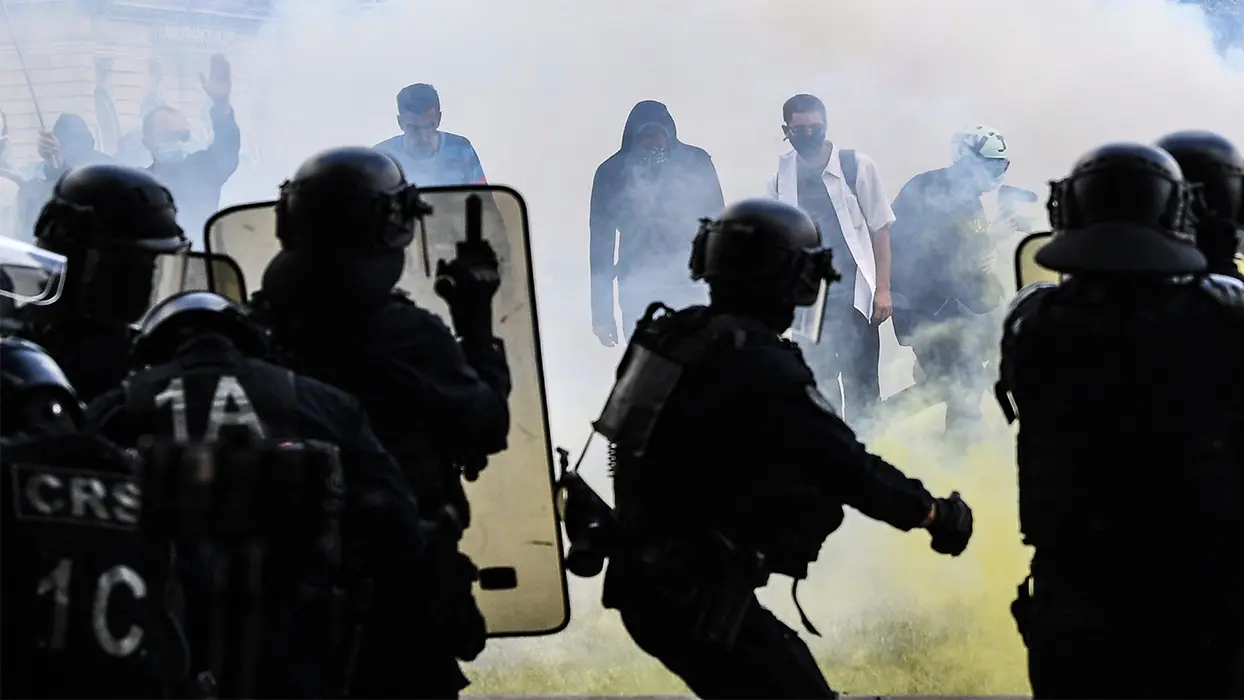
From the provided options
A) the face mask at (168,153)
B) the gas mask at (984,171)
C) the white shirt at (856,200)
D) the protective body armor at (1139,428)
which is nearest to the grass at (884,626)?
the white shirt at (856,200)

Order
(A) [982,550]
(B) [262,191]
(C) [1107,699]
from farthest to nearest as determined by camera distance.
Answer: (B) [262,191], (A) [982,550], (C) [1107,699]

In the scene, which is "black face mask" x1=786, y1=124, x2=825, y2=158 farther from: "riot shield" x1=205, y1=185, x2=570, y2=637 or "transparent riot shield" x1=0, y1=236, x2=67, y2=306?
"transparent riot shield" x1=0, y1=236, x2=67, y2=306

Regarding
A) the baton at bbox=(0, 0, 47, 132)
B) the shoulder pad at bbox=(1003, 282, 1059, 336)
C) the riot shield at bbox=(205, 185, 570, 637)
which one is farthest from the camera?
the baton at bbox=(0, 0, 47, 132)

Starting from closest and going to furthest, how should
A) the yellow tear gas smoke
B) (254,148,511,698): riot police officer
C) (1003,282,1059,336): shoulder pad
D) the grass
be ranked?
(1003,282,1059,336): shoulder pad, (254,148,511,698): riot police officer, the grass, the yellow tear gas smoke

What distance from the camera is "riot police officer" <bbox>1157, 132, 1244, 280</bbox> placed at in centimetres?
466

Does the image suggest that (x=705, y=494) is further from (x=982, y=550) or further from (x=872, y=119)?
(x=872, y=119)

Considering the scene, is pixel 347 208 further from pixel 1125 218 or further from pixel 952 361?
pixel 952 361

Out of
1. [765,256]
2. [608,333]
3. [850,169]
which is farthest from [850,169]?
[765,256]

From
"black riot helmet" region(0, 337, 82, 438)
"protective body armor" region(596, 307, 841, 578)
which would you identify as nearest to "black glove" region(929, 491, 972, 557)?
"protective body armor" region(596, 307, 841, 578)

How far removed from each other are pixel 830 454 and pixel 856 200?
4.43m

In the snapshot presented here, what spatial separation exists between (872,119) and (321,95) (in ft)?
8.91

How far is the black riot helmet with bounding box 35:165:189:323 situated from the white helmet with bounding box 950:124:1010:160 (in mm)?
5951

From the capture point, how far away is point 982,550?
875 centimetres

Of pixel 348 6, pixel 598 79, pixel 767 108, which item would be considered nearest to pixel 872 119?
pixel 767 108
